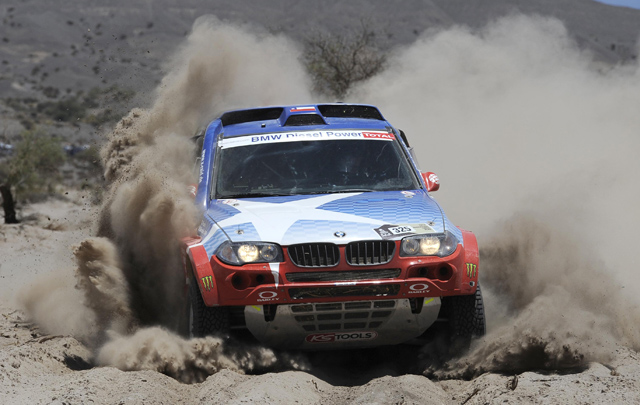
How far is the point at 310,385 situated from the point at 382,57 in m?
18.8

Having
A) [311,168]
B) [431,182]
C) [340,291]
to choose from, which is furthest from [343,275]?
[431,182]

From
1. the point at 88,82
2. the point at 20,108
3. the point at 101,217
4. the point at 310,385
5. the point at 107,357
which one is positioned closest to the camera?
the point at 310,385

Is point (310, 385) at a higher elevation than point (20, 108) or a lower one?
higher

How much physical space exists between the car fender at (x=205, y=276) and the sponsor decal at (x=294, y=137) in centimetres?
155

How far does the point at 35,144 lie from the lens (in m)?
22.7

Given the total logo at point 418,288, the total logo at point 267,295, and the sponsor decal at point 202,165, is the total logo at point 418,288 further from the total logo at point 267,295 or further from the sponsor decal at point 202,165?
the sponsor decal at point 202,165

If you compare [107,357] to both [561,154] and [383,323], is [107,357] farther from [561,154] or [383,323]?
[561,154]

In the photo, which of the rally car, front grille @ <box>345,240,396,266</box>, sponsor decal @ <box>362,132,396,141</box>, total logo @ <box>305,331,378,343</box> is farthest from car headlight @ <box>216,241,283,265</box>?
sponsor decal @ <box>362,132,396,141</box>

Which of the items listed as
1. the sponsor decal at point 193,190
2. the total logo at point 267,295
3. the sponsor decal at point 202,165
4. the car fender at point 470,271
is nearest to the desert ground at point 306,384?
the total logo at point 267,295

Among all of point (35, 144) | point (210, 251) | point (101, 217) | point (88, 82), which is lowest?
point (88, 82)

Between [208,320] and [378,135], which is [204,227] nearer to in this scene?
[208,320]

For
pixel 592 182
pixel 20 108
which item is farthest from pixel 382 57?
pixel 20 108

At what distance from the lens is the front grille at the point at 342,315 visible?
20.8ft

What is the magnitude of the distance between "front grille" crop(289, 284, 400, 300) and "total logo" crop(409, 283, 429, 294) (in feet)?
0.33
